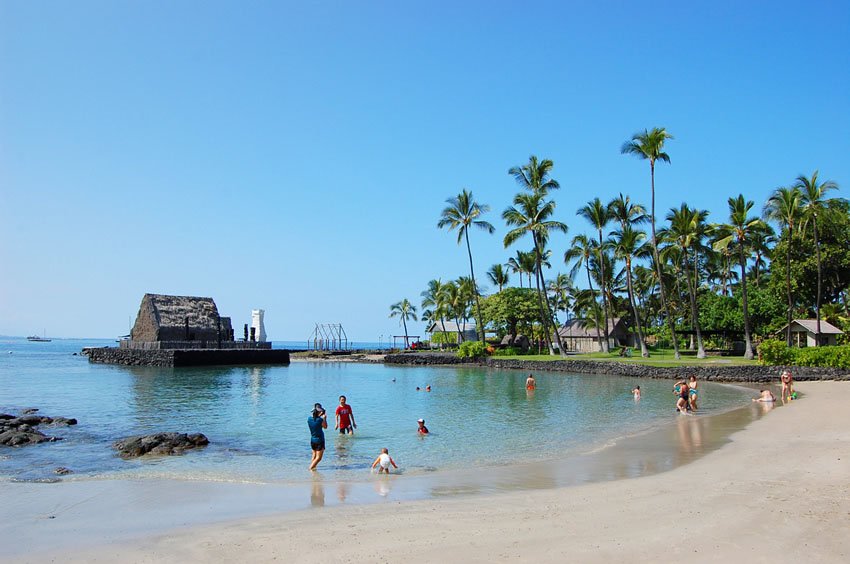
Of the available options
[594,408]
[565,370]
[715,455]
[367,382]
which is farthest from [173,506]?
[565,370]

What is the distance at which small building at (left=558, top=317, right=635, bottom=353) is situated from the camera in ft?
240

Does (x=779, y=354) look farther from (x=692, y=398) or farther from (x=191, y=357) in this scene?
(x=191, y=357)

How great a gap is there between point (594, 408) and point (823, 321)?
35812mm

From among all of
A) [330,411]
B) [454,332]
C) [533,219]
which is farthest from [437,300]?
[330,411]

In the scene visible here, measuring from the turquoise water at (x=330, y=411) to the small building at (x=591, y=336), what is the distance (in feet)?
90.9

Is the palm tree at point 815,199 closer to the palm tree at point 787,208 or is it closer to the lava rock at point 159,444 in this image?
the palm tree at point 787,208

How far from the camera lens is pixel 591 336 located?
73.3 metres

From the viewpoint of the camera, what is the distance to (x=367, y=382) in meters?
48.4

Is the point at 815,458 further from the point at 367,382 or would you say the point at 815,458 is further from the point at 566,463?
the point at 367,382

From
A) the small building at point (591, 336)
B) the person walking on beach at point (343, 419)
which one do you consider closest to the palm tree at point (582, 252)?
the small building at point (591, 336)

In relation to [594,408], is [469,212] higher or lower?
higher

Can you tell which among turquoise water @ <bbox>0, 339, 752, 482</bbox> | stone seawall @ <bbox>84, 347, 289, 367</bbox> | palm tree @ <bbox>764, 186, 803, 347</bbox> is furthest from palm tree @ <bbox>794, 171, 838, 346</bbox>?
stone seawall @ <bbox>84, 347, 289, 367</bbox>

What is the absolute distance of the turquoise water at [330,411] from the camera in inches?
637

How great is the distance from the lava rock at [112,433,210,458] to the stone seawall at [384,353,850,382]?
109ft
